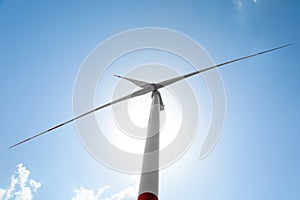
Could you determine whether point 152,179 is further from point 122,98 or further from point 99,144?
point 99,144

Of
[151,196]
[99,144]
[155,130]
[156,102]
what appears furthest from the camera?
[99,144]

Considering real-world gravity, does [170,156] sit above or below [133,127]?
below

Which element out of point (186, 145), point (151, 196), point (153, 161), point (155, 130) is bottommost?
point (151, 196)

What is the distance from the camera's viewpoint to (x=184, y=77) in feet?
80.3

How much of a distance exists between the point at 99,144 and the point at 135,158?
3.59 meters

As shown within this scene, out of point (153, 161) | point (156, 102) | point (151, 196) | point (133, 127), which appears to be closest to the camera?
point (151, 196)

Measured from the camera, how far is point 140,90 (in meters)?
23.9

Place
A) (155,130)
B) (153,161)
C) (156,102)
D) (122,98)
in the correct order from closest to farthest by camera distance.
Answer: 1. (153,161)
2. (155,130)
3. (156,102)
4. (122,98)

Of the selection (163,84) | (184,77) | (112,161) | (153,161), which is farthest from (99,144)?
(153,161)

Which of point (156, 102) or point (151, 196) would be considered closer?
point (151, 196)

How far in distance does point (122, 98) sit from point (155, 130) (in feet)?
27.0

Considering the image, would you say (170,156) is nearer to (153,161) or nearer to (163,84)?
(163,84)

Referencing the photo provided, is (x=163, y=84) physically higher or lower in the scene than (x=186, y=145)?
higher

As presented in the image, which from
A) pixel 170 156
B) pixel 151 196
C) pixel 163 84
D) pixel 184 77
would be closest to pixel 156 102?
pixel 163 84
